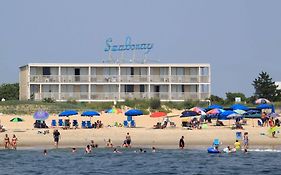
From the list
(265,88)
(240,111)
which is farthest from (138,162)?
(265,88)

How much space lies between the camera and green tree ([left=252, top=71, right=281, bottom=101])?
87.3 meters

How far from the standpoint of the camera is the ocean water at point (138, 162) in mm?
36344

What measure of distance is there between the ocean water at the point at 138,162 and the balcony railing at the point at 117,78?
33373 mm

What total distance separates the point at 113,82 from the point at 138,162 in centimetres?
3798

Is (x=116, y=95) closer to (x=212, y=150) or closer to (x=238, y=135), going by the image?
(x=238, y=135)

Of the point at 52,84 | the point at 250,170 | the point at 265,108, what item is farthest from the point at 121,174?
the point at 52,84

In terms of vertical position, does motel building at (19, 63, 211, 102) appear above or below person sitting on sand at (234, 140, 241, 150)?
above

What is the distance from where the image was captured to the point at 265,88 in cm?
8888

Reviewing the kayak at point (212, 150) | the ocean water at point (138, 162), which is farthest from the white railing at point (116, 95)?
the kayak at point (212, 150)

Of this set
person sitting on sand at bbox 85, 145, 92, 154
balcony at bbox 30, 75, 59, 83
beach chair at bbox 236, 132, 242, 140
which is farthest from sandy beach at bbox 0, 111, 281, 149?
balcony at bbox 30, 75, 59, 83

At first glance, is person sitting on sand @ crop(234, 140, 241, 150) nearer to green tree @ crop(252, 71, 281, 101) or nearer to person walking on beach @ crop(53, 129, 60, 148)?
person walking on beach @ crop(53, 129, 60, 148)

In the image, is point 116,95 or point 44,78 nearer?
point 44,78

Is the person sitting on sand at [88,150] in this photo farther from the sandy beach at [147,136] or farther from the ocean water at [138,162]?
the sandy beach at [147,136]

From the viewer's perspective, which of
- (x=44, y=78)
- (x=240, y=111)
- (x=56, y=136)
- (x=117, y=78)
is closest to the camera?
(x=56, y=136)
